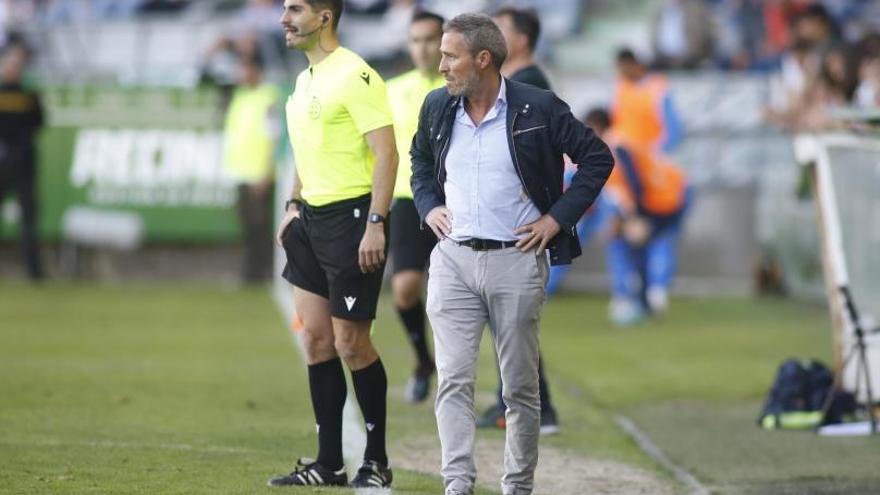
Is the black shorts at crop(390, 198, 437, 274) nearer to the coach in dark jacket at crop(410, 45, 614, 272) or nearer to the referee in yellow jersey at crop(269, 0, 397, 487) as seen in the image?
the referee in yellow jersey at crop(269, 0, 397, 487)

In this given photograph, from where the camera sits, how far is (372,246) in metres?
7.47

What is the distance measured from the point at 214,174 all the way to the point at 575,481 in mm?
12564

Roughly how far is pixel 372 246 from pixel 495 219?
0.70 m

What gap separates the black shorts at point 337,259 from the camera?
7.59m

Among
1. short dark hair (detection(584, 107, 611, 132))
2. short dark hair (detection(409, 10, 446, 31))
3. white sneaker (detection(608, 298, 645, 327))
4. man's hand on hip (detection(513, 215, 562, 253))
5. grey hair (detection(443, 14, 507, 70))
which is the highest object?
short dark hair (detection(409, 10, 446, 31))

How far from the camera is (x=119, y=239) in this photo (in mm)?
20250

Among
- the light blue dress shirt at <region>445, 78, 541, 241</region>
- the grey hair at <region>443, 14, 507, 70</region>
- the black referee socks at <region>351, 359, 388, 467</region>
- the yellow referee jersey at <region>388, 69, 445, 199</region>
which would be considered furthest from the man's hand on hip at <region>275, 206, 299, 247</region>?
the yellow referee jersey at <region>388, 69, 445, 199</region>

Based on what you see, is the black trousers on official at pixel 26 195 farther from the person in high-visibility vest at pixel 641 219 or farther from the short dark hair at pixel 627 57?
the short dark hair at pixel 627 57

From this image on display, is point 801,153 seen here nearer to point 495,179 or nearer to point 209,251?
point 495,179

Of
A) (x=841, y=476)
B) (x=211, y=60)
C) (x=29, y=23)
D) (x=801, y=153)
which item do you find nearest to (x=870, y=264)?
(x=801, y=153)

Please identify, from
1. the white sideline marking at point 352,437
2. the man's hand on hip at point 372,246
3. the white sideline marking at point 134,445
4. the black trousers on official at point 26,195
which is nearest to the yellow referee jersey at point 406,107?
the white sideline marking at point 352,437

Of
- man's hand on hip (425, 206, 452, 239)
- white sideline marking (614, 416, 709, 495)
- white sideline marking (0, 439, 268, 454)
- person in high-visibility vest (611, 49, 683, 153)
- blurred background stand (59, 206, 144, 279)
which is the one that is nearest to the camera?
man's hand on hip (425, 206, 452, 239)

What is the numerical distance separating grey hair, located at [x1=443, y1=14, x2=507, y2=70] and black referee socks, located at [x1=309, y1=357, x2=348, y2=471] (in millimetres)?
1649

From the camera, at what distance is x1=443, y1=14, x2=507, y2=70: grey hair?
6.97 m
